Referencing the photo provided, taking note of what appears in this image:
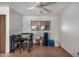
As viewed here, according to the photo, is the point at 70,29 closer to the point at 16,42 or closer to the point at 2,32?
the point at 16,42

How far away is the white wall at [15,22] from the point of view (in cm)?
245

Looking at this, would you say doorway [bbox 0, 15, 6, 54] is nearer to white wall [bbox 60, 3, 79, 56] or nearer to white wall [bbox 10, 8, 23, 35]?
white wall [bbox 10, 8, 23, 35]

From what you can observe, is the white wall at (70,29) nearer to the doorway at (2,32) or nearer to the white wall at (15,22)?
the white wall at (15,22)

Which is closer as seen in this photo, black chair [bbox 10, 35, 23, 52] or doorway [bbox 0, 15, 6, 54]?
doorway [bbox 0, 15, 6, 54]

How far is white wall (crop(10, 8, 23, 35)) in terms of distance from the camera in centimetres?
245

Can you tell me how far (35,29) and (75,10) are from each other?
2.98 ft

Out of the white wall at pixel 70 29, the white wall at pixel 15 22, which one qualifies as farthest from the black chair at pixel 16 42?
the white wall at pixel 70 29

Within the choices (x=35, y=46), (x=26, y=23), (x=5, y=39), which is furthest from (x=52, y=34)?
(x=5, y=39)

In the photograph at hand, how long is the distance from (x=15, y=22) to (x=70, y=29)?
4.06ft

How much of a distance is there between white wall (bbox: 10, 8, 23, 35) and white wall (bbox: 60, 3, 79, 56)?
994mm

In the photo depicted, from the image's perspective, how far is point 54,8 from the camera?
3010 millimetres

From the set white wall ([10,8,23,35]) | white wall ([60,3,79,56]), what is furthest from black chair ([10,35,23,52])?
white wall ([60,3,79,56])

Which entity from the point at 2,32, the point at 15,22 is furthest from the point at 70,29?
the point at 2,32

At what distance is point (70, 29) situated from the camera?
292 centimetres
